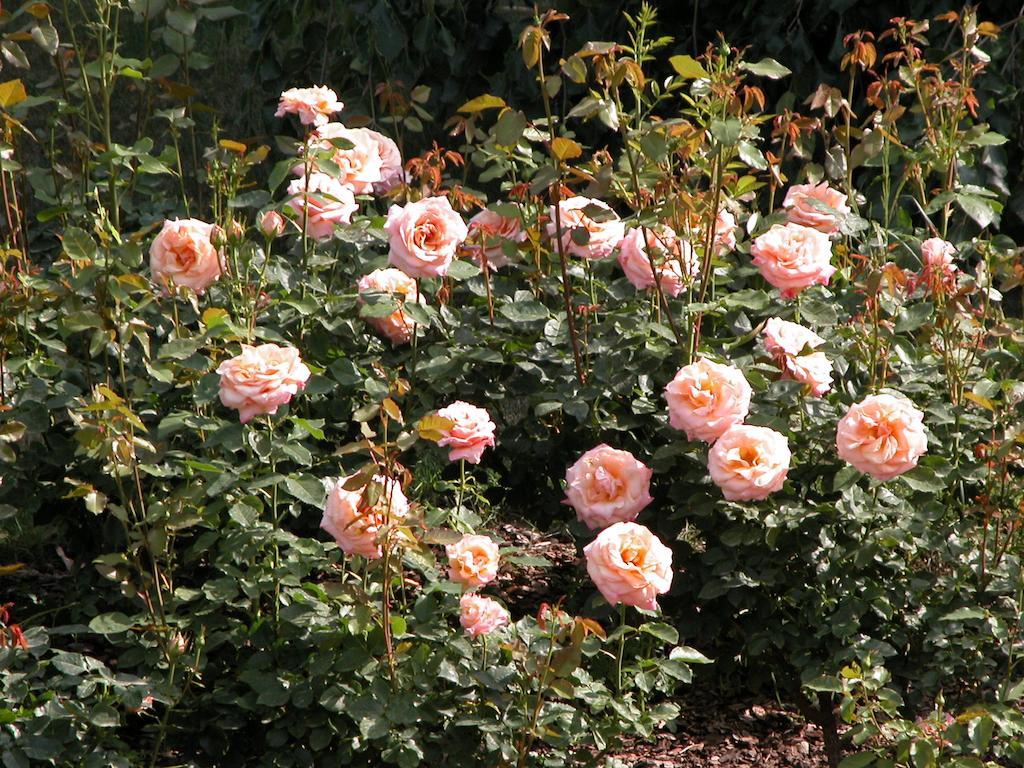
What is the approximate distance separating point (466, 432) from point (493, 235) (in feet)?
1.65

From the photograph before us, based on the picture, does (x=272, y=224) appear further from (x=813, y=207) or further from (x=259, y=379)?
(x=813, y=207)

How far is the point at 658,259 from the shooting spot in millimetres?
2096

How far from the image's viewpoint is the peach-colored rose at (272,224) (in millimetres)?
2141

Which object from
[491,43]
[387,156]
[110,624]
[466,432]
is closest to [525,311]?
[466,432]

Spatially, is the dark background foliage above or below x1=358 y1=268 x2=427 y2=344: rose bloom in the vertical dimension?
below

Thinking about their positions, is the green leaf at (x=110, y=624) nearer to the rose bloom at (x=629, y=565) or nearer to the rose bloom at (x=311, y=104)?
the rose bloom at (x=629, y=565)

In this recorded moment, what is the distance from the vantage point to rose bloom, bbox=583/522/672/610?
180cm

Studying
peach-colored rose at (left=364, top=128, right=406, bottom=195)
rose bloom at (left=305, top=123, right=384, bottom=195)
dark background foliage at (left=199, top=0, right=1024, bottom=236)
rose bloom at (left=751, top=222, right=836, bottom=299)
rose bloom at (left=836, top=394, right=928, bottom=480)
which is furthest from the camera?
dark background foliage at (left=199, top=0, right=1024, bottom=236)

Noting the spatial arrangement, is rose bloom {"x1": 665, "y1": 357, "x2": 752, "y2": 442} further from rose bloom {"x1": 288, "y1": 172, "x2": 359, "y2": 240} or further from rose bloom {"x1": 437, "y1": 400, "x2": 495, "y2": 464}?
rose bloom {"x1": 288, "y1": 172, "x2": 359, "y2": 240}

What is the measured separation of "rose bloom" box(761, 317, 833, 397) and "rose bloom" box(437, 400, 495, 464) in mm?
466

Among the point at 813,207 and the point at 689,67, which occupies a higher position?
the point at 689,67

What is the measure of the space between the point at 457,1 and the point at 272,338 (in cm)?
252

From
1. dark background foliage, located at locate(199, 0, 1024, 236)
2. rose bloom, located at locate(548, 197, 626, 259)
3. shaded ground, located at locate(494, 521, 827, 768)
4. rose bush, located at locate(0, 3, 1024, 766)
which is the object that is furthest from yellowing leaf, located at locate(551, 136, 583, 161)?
dark background foliage, located at locate(199, 0, 1024, 236)

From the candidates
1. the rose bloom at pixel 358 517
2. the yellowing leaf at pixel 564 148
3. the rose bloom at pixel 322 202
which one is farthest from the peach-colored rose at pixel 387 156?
the rose bloom at pixel 358 517
